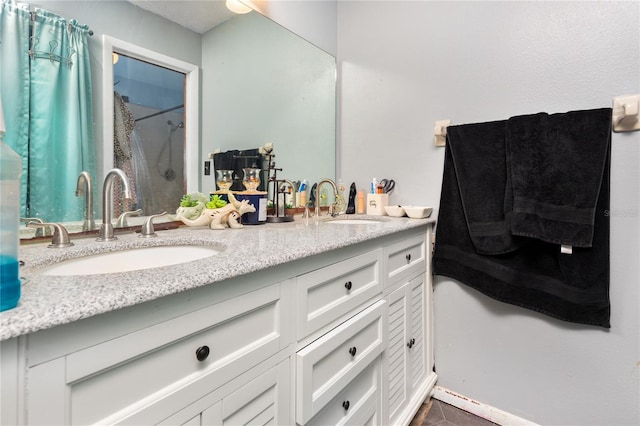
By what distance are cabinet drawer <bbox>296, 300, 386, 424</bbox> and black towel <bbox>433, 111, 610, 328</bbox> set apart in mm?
554

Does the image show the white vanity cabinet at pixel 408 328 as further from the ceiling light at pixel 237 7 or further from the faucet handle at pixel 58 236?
the ceiling light at pixel 237 7

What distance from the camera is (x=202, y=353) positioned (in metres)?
0.57

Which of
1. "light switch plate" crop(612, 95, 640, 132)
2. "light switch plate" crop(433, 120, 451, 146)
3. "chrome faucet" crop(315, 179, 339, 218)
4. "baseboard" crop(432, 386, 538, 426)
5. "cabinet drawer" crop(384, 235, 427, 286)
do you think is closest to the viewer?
"light switch plate" crop(612, 95, 640, 132)

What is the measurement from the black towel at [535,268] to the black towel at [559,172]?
6 centimetres

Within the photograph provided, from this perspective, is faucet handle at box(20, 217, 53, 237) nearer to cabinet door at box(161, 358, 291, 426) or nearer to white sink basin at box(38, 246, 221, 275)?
white sink basin at box(38, 246, 221, 275)

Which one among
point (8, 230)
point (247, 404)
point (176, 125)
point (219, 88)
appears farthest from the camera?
point (219, 88)

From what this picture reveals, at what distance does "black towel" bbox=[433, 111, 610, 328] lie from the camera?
1.15 meters

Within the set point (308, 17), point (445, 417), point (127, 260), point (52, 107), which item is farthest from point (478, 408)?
point (308, 17)

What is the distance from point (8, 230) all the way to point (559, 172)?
5.00ft

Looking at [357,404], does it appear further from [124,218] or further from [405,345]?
[124,218]

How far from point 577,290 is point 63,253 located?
1644 millimetres

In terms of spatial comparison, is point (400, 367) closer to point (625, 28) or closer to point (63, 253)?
point (63, 253)

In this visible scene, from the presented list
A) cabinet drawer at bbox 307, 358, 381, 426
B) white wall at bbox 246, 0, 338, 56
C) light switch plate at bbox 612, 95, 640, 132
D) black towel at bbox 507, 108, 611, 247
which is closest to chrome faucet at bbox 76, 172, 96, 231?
cabinet drawer at bbox 307, 358, 381, 426

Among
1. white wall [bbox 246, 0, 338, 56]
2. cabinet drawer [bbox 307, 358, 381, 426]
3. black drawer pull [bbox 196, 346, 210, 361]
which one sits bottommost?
cabinet drawer [bbox 307, 358, 381, 426]
